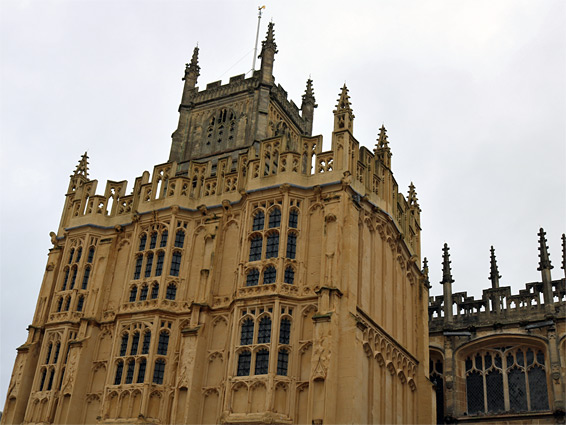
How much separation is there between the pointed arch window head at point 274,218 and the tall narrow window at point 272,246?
39cm

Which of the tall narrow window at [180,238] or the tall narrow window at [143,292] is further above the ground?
the tall narrow window at [180,238]

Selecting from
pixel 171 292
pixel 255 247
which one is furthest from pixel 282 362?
pixel 171 292

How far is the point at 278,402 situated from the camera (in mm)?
21656

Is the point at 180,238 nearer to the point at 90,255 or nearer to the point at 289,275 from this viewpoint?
Answer: the point at 90,255

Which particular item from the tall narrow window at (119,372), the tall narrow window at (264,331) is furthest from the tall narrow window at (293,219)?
the tall narrow window at (119,372)

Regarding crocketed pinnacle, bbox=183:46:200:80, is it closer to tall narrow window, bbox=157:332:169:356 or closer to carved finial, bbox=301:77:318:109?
carved finial, bbox=301:77:318:109

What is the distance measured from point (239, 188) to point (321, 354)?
8.32m

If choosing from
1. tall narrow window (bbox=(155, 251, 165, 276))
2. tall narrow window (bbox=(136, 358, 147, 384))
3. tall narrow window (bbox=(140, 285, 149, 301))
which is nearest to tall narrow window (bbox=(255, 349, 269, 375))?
tall narrow window (bbox=(136, 358, 147, 384))

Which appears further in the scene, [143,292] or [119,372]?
[143,292]

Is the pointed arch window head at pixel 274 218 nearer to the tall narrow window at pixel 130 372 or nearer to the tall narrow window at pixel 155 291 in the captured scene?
→ the tall narrow window at pixel 155 291

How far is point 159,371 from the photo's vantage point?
964 inches

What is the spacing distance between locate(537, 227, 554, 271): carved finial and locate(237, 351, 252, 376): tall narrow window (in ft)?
62.2

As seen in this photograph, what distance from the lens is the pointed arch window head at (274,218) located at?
24953 mm

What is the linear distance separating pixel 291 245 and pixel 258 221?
1733mm
